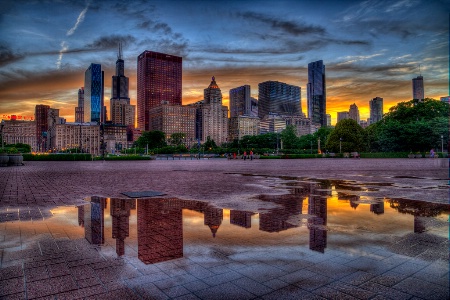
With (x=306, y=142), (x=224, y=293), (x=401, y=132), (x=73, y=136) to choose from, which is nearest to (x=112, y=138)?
(x=73, y=136)

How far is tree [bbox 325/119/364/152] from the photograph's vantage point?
77.9m

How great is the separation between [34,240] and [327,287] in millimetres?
5069

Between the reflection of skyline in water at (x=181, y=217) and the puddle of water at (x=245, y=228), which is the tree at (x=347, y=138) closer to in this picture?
the reflection of skyline in water at (x=181, y=217)

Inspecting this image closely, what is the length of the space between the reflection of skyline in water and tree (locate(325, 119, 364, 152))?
71977mm

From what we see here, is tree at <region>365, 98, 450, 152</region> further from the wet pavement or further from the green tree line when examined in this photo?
the wet pavement

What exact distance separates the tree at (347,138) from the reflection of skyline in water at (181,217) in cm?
7198

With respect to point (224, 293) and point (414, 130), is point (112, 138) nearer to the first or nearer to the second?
point (414, 130)

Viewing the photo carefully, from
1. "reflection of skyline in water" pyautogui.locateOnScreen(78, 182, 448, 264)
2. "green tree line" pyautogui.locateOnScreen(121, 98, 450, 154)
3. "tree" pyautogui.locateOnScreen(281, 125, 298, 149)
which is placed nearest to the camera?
"reflection of skyline in water" pyautogui.locateOnScreen(78, 182, 448, 264)

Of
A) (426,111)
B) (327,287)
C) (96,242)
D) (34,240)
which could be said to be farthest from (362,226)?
(426,111)

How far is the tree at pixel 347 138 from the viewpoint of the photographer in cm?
7794

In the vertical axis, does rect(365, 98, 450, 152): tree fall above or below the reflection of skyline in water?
above

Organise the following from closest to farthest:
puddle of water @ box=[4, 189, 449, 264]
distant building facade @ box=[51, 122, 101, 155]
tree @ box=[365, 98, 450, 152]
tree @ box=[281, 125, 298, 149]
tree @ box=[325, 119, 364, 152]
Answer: puddle of water @ box=[4, 189, 449, 264], tree @ box=[365, 98, 450, 152], tree @ box=[325, 119, 364, 152], tree @ box=[281, 125, 298, 149], distant building facade @ box=[51, 122, 101, 155]

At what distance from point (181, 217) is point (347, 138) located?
78536 millimetres

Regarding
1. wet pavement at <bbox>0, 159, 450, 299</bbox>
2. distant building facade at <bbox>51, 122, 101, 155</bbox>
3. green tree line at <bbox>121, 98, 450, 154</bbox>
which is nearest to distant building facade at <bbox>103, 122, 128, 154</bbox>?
distant building facade at <bbox>51, 122, 101, 155</bbox>
